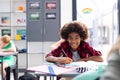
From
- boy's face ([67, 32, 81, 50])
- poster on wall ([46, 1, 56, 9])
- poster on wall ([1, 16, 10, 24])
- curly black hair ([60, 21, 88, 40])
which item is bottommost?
boy's face ([67, 32, 81, 50])

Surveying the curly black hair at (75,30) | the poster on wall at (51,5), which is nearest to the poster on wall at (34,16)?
the poster on wall at (51,5)

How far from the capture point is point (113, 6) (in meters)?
7.05

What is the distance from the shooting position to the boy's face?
2835 millimetres

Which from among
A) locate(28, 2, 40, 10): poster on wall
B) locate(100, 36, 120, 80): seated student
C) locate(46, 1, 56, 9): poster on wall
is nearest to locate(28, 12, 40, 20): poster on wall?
locate(28, 2, 40, 10): poster on wall

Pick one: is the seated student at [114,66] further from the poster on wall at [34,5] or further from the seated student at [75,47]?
the poster on wall at [34,5]

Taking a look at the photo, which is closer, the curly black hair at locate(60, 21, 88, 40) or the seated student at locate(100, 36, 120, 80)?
the seated student at locate(100, 36, 120, 80)

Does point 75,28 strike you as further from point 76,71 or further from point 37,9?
point 37,9

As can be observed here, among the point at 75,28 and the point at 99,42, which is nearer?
the point at 75,28

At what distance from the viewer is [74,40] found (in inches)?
111

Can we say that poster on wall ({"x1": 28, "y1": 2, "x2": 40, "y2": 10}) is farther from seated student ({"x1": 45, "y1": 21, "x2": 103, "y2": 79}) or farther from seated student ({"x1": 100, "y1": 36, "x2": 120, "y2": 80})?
seated student ({"x1": 100, "y1": 36, "x2": 120, "y2": 80})

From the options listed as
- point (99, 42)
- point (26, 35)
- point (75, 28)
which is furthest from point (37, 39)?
point (75, 28)

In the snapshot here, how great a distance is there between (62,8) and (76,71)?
5308 mm

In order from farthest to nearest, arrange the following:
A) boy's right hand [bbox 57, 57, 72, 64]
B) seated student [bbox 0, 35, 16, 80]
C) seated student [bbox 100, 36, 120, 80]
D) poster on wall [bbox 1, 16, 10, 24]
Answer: poster on wall [bbox 1, 16, 10, 24], seated student [bbox 0, 35, 16, 80], boy's right hand [bbox 57, 57, 72, 64], seated student [bbox 100, 36, 120, 80]

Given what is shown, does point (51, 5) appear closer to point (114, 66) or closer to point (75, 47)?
point (75, 47)
